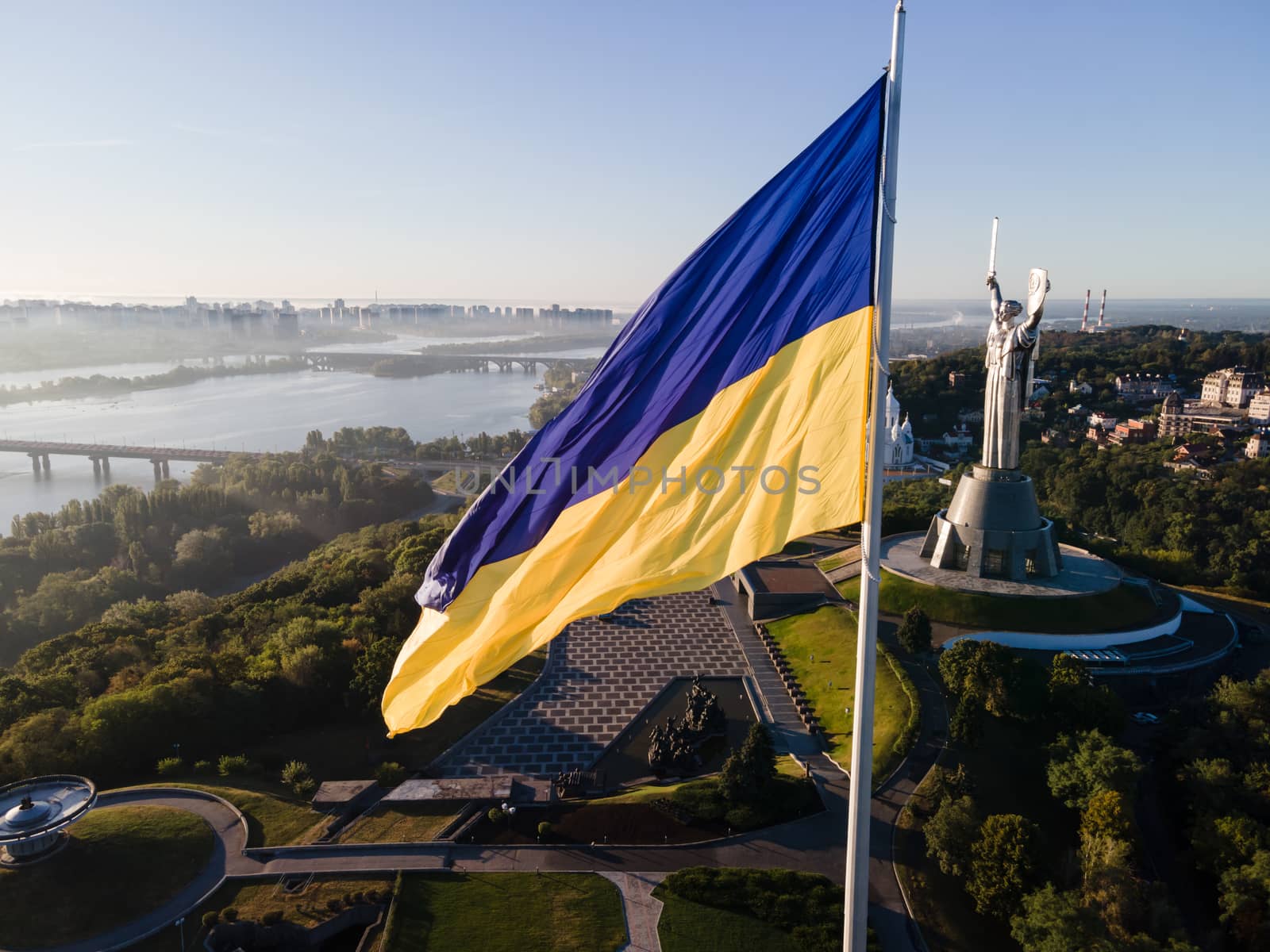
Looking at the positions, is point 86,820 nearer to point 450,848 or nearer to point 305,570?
point 450,848

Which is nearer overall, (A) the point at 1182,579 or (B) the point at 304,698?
(B) the point at 304,698

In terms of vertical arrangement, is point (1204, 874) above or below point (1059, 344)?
below

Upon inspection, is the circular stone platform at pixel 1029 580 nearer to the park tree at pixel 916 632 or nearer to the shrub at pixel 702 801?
the park tree at pixel 916 632

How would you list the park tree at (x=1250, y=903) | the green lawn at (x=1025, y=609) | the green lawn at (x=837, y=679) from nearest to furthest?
the park tree at (x=1250, y=903)
the green lawn at (x=837, y=679)
the green lawn at (x=1025, y=609)

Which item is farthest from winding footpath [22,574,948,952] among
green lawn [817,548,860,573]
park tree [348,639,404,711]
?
green lawn [817,548,860,573]

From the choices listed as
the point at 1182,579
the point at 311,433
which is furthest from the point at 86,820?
the point at 311,433

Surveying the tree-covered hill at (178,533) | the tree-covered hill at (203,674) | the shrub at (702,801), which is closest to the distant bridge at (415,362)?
the tree-covered hill at (178,533)

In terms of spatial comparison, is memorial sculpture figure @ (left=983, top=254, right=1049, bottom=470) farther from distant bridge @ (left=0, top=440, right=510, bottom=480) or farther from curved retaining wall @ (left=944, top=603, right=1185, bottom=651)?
distant bridge @ (left=0, top=440, right=510, bottom=480)
